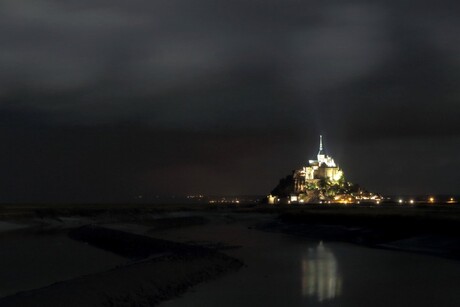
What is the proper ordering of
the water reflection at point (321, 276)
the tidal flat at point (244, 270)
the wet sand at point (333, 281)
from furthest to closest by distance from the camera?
the water reflection at point (321, 276)
the wet sand at point (333, 281)
the tidal flat at point (244, 270)

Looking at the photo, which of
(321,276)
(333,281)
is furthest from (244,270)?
(333,281)

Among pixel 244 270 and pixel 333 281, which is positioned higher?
pixel 244 270

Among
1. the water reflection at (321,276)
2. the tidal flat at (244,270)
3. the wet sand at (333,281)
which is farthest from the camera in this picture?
the water reflection at (321,276)

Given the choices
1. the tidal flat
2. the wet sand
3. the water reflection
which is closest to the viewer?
the tidal flat

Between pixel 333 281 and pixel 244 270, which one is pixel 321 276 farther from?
pixel 244 270

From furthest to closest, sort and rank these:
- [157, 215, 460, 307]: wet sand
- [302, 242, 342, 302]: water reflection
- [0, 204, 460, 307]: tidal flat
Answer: [302, 242, 342, 302]: water reflection → [157, 215, 460, 307]: wet sand → [0, 204, 460, 307]: tidal flat

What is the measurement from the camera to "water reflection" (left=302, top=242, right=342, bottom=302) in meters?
21.5

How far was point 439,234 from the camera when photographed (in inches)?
1567

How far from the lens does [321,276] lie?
25828 mm

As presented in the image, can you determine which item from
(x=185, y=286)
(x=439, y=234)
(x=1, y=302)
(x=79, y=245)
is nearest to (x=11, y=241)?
(x=79, y=245)

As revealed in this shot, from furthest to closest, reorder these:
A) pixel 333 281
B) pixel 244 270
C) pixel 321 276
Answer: pixel 244 270 → pixel 321 276 → pixel 333 281

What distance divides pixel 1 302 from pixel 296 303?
9658mm

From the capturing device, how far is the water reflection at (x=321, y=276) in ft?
70.6

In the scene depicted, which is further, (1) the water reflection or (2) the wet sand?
(1) the water reflection
